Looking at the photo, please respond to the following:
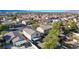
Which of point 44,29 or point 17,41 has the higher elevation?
point 44,29

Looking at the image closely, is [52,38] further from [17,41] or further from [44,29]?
[17,41]

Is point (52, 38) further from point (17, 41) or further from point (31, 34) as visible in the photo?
point (17, 41)

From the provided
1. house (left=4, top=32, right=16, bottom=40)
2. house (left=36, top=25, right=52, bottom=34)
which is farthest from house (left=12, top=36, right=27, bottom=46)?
house (left=36, top=25, right=52, bottom=34)

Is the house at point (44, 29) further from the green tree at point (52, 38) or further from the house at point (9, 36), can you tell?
the house at point (9, 36)

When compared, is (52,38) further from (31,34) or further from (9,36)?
(9,36)

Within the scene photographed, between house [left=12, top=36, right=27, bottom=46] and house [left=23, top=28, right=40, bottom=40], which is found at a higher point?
house [left=23, top=28, right=40, bottom=40]

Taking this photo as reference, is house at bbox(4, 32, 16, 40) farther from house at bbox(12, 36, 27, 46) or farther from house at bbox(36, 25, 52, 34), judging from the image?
house at bbox(36, 25, 52, 34)

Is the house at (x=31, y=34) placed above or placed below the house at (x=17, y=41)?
above

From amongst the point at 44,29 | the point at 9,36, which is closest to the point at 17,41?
the point at 9,36

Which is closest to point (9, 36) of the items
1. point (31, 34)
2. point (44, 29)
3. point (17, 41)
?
point (17, 41)

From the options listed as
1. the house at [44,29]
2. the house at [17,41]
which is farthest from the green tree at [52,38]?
the house at [17,41]

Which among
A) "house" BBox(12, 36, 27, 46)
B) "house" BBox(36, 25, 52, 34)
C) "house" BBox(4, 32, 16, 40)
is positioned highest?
"house" BBox(36, 25, 52, 34)
